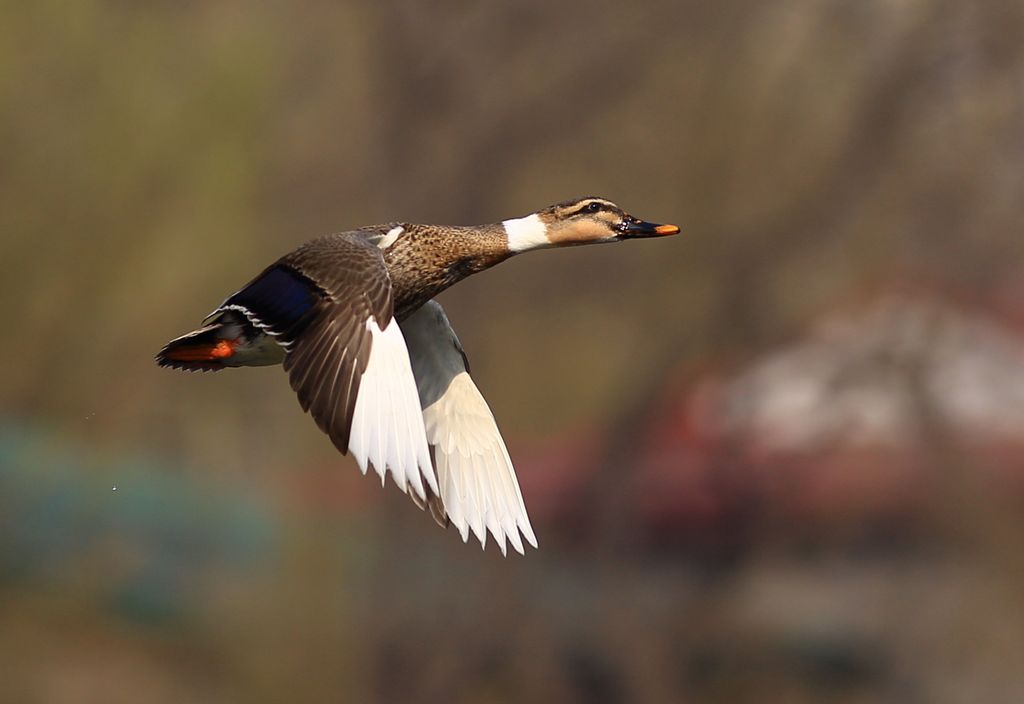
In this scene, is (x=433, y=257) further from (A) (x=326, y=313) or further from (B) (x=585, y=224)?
(A) (x=326, y=313)

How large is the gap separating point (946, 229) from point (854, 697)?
343 centimetres

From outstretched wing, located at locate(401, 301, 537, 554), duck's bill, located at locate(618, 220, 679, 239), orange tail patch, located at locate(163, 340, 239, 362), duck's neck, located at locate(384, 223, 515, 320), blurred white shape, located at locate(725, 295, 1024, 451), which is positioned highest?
blurred white shape, located at locate(725, 295, 1024, 451)

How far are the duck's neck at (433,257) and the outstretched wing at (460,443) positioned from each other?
0.79 ft

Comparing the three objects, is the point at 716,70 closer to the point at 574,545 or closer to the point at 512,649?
the point at 574,545

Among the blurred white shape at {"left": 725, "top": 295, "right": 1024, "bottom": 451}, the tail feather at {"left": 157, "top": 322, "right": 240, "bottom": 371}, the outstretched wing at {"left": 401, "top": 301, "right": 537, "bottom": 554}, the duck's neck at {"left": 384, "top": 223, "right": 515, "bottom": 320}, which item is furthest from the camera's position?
the blurred white shape at {"left": 725, "top": 295, "right": 1024, "bottom": 451}

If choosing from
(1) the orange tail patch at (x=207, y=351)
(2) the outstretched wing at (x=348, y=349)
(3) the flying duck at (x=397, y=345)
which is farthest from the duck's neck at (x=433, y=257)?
(1) the orange tail patch at (x=207, y=351)

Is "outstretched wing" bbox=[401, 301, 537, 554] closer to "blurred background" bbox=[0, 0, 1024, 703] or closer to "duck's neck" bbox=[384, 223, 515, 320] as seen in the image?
"duck's neck" bbox=[384, 223, 515, 320]

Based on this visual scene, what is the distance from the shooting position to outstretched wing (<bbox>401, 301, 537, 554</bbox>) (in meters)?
4.92

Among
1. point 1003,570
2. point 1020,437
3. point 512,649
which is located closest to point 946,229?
point 1020,437

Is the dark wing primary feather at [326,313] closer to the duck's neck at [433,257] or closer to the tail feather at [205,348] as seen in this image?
the tail feather at [205,348]

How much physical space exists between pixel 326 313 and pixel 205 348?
1.94ft

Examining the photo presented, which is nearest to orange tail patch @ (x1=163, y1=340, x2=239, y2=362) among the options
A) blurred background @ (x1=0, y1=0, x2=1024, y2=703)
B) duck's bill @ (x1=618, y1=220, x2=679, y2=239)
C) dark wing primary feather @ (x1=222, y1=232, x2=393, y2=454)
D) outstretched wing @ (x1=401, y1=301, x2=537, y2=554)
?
dark wing primary feather @ (x1=222, y1=232, x2=393, y2=454)

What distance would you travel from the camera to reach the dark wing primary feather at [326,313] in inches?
160

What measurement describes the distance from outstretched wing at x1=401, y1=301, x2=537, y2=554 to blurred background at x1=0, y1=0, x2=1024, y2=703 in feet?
21.0
